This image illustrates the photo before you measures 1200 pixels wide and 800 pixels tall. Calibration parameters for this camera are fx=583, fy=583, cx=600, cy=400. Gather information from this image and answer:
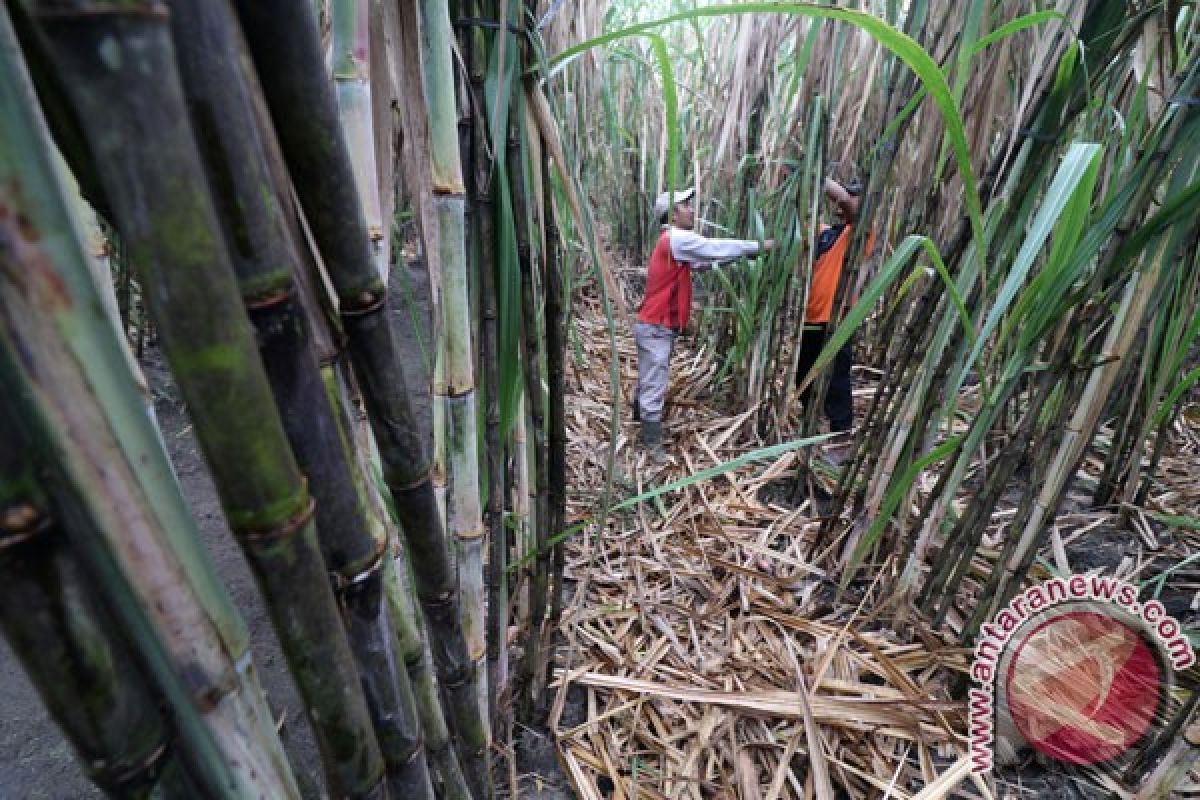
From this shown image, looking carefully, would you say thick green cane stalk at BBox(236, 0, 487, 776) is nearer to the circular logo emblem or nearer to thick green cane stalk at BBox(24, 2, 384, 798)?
thick green cane stalk at BBox(24, 2, 384, 798)

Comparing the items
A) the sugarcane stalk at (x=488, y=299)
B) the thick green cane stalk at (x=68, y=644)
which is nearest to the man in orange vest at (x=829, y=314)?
the sugarcane stalk at (x=488, y=299)

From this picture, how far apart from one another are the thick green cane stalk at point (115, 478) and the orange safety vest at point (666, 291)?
206 cm

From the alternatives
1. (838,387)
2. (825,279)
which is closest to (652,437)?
(838,387)

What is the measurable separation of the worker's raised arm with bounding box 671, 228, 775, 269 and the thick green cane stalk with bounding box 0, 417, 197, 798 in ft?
6.22

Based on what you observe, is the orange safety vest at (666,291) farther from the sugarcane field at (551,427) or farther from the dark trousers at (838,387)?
the dark trousers at (838,387)

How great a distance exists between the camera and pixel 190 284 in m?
0.16

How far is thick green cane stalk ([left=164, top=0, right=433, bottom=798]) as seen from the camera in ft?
0.57

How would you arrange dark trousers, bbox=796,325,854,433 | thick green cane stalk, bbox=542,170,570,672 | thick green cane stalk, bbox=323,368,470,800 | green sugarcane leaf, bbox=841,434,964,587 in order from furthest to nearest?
dark trousers, bbox=796,325,854,433
green sugarcane leaf, bbox=841,434,964,587
thick green cane stalk, bbox=542,170,570,672
thick green cane stalk, bbox=323,368,470,800

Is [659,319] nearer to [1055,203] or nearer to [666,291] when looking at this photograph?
[666,291]

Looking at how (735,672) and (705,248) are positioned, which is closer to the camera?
(735,672)

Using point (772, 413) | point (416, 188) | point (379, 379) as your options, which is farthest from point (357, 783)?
point (772, 413)

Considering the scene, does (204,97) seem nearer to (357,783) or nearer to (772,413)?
(357,783)

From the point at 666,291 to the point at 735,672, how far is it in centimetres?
143

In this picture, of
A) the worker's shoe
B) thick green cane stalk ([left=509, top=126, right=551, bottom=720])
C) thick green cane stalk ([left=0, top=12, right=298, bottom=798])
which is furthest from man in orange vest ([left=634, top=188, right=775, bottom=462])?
thick green cane stalk ([left=0, top=12, right=298, bottom=798])
